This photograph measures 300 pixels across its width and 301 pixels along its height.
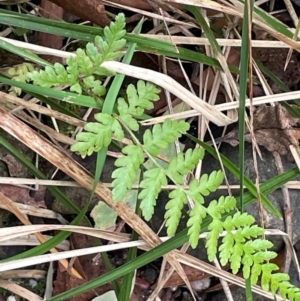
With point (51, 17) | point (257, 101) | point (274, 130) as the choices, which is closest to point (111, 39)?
point (51, 17)

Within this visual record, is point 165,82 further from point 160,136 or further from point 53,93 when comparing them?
point 53,93

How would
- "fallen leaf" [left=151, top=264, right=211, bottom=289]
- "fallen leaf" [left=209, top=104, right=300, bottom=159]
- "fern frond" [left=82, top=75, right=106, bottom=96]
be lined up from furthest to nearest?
1. "fallen leaf" [left=151, top=264, right=211, bottom=289]
2. "fallen leaf" [left=209, top=104, right=300, bottom=159]
3. "fern frond" [left=82, top=75, right=106, bottom=96]

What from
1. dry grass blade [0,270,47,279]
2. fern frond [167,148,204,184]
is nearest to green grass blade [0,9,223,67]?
fern frond [167,148,204,184]

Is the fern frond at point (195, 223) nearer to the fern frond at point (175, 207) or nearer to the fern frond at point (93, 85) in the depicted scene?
the fern frond at point (175, 207)

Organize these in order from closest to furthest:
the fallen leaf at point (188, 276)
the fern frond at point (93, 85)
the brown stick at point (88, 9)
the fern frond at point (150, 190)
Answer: the fern frond at point (150, 190) → the fern frond at point (93, 85) → the brown stick at point (88, 9) → the fallen leaf at point (188, 276)

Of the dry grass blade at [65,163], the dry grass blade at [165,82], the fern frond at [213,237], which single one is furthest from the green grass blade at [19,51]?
the fern frond at [213,237]

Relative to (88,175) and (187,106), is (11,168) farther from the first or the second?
(187,106)

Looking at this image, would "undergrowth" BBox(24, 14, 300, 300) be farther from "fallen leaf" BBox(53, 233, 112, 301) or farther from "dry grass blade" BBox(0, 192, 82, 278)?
"fallen leaf" BBox(53, 233, 112, 301)
